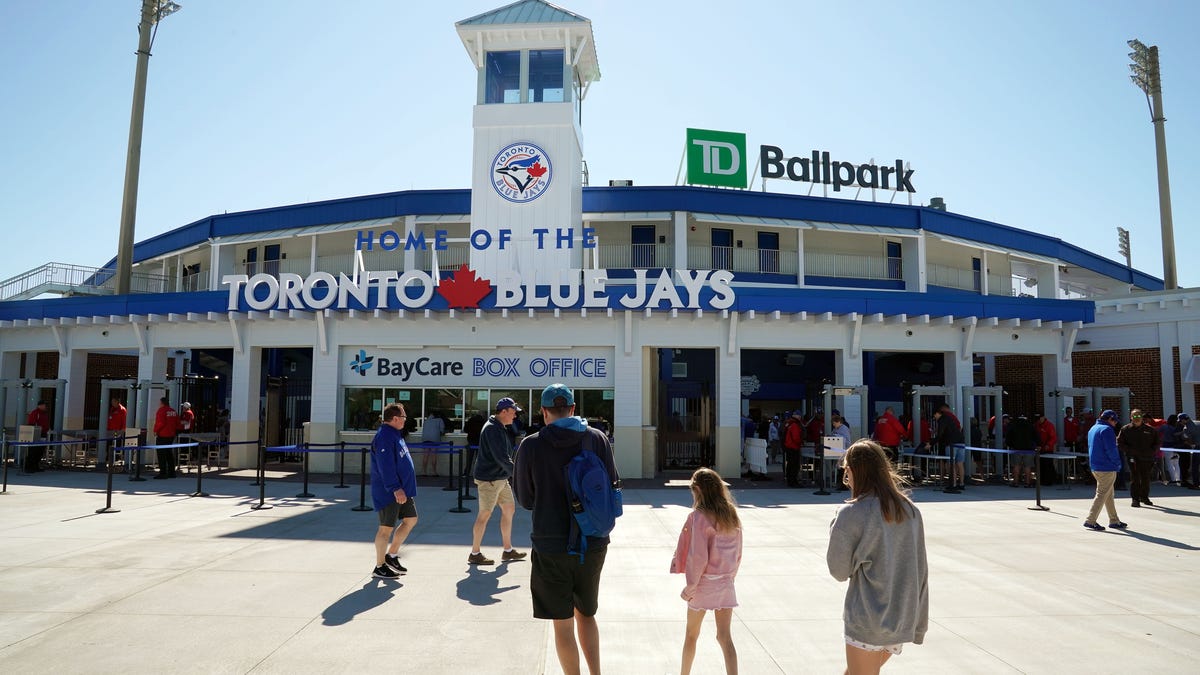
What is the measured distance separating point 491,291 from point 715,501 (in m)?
13.9

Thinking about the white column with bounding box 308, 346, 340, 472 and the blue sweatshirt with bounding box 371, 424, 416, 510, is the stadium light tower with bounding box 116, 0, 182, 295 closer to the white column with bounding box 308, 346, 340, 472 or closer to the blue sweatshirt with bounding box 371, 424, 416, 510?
the white column with bounding box 308, 346, 340, 472

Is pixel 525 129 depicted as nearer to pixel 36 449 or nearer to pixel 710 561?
pixel 36 449

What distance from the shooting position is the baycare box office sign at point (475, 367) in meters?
18.8

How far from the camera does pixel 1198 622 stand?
6.30m

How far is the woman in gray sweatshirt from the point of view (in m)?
3.47

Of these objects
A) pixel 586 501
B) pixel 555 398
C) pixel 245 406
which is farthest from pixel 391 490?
pixel 245 406

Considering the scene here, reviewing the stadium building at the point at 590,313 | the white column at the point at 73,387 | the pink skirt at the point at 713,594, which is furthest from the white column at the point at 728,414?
the white column at the point at 73,387

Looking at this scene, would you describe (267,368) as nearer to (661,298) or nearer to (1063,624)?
(661,298)

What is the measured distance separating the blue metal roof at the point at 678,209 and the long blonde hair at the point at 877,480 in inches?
809

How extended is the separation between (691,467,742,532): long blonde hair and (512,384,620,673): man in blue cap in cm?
62

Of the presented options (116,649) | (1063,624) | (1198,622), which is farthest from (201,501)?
(1198,622)

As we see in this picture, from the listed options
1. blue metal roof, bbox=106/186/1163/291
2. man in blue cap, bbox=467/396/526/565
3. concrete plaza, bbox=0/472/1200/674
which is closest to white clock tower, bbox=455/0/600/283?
blue metal roof, bbox=106/186/1163/291

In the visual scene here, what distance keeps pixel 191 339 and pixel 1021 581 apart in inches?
847

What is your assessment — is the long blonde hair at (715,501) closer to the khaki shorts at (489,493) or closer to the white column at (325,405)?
the khaki shorts at (489,493)
